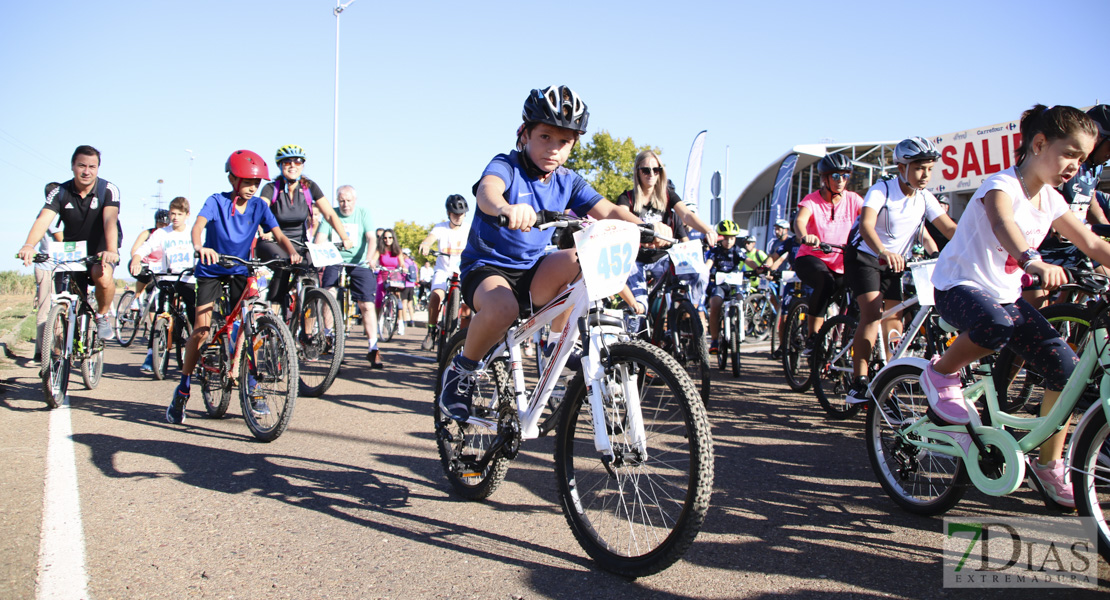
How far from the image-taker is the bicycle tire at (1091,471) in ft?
8.50

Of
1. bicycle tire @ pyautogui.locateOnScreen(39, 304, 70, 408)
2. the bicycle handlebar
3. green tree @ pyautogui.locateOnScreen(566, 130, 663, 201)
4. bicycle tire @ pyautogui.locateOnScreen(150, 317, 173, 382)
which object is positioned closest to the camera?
the bicycle handlebar

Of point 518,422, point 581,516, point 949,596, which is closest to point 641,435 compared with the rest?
point 581,516

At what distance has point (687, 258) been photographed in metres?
6.95

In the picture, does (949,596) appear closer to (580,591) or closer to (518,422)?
(580,591)

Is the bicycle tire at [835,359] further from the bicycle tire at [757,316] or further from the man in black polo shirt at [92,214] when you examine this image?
the bicycle tire at [757,316]

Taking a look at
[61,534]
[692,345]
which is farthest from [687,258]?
[61,534]

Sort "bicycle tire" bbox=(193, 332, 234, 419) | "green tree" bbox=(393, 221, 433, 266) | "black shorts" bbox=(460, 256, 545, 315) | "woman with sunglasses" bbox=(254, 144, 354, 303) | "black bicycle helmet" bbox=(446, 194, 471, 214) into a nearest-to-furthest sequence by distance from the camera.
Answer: "black shorts" bbox=(460, 256, 545, 315)
"bicycle tire" bbox=(193, 332, 234, 419)
"woman with sunglasses" bbox=(254, 144, 354, 303)
"black bicycle helmet" bbox=(446, 194, 471, 214)
"green tree" bbox=(393, 221, 433, 266)

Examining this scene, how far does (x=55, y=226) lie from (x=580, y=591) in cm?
642

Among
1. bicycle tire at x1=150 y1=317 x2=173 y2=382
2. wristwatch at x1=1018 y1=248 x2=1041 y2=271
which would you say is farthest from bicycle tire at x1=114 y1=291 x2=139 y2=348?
wristwatch at x1=1018 y1=248 x2=1041 y2=271

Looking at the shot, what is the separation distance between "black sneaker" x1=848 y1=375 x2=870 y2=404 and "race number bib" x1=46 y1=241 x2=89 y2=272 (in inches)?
250

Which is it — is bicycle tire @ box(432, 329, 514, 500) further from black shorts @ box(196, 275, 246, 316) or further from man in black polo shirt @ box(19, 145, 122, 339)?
man in black polo shirt @ box(19, 145, 122, 339)

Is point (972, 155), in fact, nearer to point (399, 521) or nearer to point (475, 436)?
point (475, 436)

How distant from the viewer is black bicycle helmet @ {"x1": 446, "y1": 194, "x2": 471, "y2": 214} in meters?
10.1

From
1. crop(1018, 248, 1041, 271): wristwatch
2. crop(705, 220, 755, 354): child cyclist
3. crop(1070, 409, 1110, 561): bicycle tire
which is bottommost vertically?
crop(1070, 409, 1110, 561): bicycle tire
